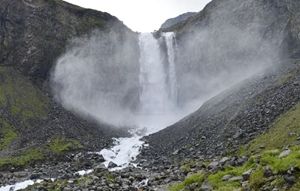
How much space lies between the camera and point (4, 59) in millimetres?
110500

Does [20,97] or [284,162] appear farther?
[20,97]

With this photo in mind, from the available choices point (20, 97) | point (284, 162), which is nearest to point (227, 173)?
point (284, 162)

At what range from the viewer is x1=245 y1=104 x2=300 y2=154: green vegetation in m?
37.9

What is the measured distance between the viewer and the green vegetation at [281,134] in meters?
37.9

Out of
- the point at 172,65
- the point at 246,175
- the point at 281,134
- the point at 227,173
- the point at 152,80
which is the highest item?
the point at 172,65

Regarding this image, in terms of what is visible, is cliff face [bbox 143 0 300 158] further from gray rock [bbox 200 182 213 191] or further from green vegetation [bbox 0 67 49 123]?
green vegetation [bbox 0 67 49 123]

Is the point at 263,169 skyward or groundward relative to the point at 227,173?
groundward

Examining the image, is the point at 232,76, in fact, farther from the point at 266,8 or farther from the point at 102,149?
the point at 102,149

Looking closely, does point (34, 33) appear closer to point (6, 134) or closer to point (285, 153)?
point (6, 134)

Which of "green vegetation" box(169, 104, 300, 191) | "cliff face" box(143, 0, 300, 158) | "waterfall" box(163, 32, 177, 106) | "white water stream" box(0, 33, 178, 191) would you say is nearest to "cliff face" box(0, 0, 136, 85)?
"white water stream" box(0, 33, 178, 191)

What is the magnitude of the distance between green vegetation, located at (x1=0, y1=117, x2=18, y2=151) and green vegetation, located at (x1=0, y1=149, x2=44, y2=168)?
8.83 m

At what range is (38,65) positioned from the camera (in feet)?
366

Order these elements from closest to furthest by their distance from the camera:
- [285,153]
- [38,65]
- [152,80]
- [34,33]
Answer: [285,153] → [38,65] → [34,33] → [152,80]

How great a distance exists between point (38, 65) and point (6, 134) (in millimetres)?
30974
